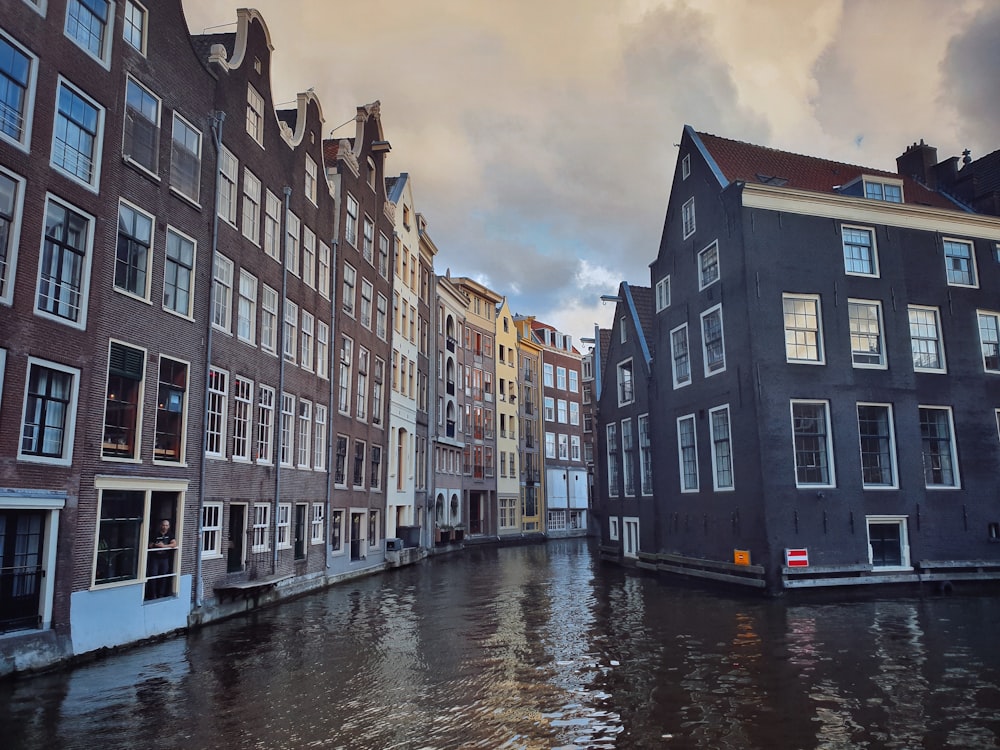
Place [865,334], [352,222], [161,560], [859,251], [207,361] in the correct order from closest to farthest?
[161,560] < [207,361] < [865,334] < [859,251] < [352,222]

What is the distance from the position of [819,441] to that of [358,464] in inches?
782

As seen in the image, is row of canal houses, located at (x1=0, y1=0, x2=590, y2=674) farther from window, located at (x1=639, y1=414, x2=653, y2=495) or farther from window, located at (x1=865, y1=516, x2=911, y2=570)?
window, located at (x1=865, y1=516, x2=911, y2=570)

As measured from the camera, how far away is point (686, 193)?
31531 mm

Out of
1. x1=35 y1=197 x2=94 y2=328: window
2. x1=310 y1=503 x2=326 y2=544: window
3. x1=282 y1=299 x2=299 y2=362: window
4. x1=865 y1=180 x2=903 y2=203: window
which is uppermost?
x1=865 y1=180 x2=903 y2=203: window

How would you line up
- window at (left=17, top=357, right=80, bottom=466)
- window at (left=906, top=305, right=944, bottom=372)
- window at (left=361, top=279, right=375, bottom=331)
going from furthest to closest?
window at (left=361, top=279, right=375, bottom=331) < window at (left=906, top=305, right=944, bottom=372) < window at (left=17, top=357, right=80, bottom=466)

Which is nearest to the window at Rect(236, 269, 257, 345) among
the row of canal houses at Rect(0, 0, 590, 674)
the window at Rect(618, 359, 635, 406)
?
the row of canal houses at Rect(0, 0, 590, 674)

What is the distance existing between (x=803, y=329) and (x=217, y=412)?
19672mm

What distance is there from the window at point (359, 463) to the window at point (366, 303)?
5740 millimetres

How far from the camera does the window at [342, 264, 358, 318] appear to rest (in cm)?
3291

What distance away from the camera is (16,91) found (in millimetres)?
14273

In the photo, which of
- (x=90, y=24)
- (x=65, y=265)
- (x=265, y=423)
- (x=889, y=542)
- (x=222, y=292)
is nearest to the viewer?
(x=65, y=265)

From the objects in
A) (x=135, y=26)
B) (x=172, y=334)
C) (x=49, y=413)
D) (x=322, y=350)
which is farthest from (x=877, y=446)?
(x=135, y=26)

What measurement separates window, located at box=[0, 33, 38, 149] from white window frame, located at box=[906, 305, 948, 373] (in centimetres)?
2779

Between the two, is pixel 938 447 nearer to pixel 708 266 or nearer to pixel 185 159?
pixel 708 266
